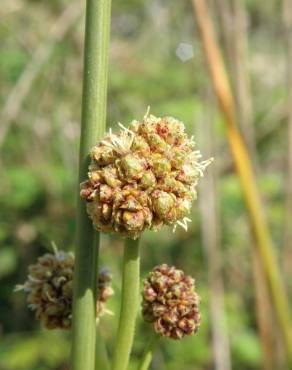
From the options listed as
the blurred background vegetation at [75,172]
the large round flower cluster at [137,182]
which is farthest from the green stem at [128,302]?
the blurred background vegetation at [75,172]

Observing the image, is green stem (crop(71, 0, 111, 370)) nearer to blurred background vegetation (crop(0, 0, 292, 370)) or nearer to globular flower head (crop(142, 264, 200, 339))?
globular flower head (crop(142, 264, 200, 339))

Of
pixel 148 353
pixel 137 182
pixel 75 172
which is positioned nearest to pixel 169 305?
pixel 148 353

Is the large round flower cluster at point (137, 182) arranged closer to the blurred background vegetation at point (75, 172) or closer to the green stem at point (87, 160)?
the green stem at point (87, 160)

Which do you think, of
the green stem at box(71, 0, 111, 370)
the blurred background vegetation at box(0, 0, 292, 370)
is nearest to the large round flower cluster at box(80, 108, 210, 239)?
the green stem at box(71, 0, 111, 370)

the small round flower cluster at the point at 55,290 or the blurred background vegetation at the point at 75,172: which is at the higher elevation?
the blurred background vegetation at the point at 75,172

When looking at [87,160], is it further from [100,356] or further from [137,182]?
[100,356]

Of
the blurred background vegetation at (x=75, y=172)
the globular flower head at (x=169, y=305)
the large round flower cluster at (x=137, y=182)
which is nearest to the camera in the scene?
the large round flower cluster at (x=137, y=182)

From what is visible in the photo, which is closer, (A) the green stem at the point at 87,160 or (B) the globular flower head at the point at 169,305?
(A) the green stem at the point at 87,160
